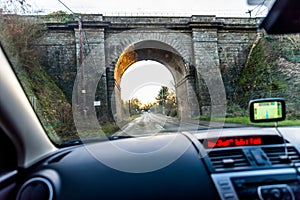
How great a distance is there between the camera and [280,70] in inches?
459

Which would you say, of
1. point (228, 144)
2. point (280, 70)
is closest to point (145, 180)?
point (228, 144)

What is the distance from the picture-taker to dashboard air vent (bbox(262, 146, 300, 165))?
1616 mm

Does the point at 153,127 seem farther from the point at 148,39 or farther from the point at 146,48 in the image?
the point at 146,48

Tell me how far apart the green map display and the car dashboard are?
0.60ft

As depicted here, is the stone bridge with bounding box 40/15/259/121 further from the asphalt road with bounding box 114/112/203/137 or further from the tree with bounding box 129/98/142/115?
the tree with bounding box 129/98/142/115

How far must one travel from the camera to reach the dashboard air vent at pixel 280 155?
1.62m

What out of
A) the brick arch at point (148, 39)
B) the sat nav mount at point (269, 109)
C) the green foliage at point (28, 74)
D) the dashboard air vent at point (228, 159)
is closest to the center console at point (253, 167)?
the dashboard air vent at point (228, 159)

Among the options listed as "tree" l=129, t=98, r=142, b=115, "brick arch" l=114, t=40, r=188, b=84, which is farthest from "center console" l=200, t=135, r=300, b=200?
"brick arch" l=114, t=40, r=188, b=84

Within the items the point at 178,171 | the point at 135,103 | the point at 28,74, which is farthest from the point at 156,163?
the point at 135,103

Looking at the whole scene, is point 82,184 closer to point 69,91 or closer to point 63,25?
point 69,91

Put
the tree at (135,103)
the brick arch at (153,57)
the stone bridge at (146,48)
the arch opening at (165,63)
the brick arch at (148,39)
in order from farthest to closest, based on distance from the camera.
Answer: the brick arch at (153,57)
the arch opening at (165,63)
the brick arch at (148,39)
the stone bridge at (146,48)
the tree at (135,103)

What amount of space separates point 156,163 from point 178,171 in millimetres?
168

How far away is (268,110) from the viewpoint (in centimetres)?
172

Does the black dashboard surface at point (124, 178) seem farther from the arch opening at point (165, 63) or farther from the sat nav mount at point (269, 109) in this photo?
the arch opening at point (165, 63)
